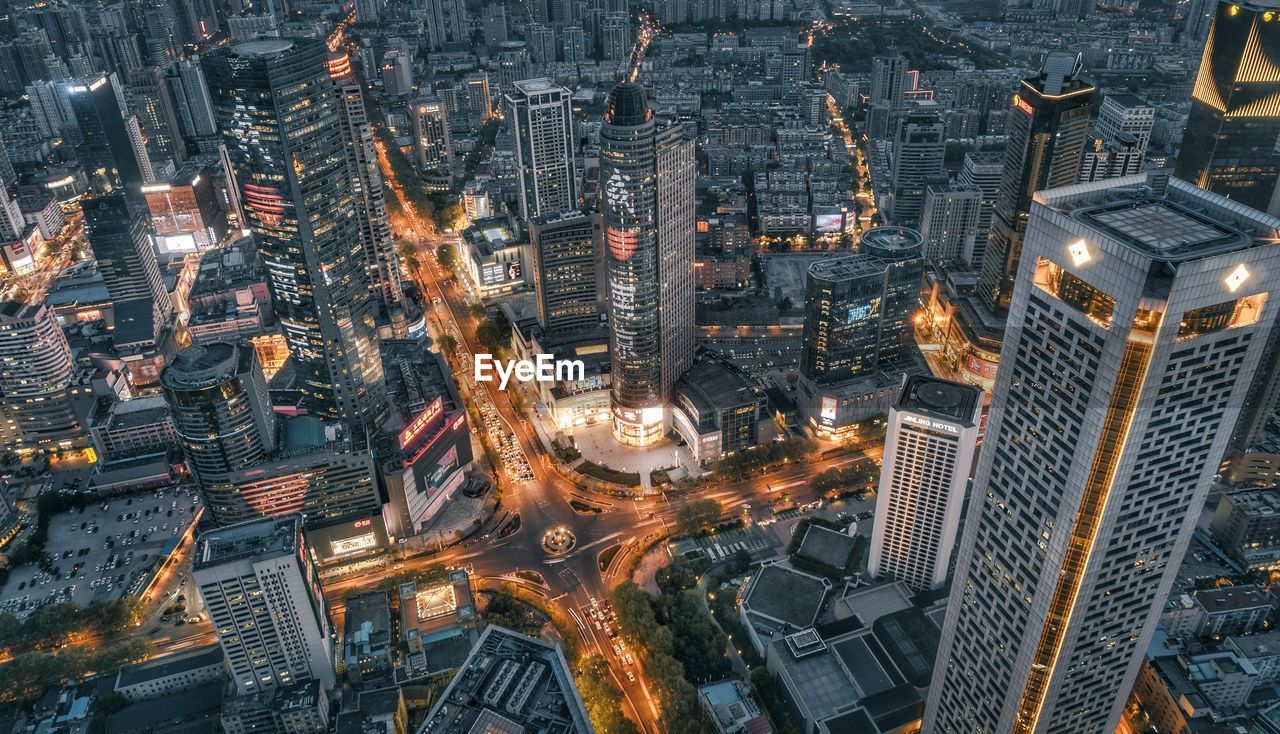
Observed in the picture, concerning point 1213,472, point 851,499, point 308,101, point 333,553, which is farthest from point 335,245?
point 1213,472

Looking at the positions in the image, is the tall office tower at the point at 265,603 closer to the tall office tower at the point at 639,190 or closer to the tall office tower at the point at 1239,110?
the tall office tower at the point at 639,190

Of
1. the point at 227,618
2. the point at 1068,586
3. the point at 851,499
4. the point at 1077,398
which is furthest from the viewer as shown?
the point at 851,499

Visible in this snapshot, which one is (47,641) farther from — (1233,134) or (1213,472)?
(1233,134)

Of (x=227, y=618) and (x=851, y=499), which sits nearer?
(x=227, y=618)

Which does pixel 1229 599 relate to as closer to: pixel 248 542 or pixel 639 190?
pixel 639 190

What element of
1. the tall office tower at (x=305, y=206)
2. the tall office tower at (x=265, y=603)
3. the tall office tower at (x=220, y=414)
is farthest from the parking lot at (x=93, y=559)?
the tall office tower at (x=265, y=603)

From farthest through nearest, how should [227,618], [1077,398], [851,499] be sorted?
1. [851,499]
2. [227,618]
3. [1077,398]

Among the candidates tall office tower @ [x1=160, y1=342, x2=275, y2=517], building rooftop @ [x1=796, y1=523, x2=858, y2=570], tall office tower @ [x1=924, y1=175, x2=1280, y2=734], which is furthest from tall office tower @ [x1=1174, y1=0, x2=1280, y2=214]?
tall office tower @ [x1=160, y1=342, x2=275, y2=517]
